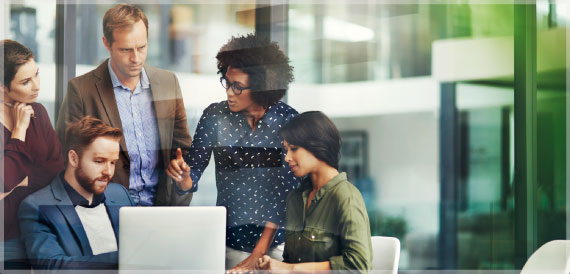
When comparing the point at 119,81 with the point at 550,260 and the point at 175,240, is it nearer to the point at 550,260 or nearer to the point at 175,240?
the point at 175,240

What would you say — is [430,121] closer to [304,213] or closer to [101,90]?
[304,213]

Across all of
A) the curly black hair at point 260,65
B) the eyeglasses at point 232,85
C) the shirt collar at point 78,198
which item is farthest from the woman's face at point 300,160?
the shirt collar at point 78,198

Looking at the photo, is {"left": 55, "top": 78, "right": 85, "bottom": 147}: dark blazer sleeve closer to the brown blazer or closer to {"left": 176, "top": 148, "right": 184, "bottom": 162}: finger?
the brown blazer

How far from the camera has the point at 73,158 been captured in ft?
11.5

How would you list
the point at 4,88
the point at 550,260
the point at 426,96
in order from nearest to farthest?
the point at 550,260 → the point at 426,96 → the point at 4,88

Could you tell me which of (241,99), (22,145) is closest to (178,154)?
(241,99)

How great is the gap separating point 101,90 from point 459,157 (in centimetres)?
216

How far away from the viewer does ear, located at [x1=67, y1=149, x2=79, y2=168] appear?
3.49 m

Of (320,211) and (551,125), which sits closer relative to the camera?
(320,211)

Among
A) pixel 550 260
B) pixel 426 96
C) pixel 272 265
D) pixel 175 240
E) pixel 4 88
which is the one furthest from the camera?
pixel 4 88

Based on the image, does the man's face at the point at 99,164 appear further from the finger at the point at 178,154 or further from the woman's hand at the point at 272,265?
the woman's hand at the point at 272,265

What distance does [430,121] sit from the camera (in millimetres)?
3422

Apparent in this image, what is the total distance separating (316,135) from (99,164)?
4.25 ft

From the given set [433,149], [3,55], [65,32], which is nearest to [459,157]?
[433,149]
